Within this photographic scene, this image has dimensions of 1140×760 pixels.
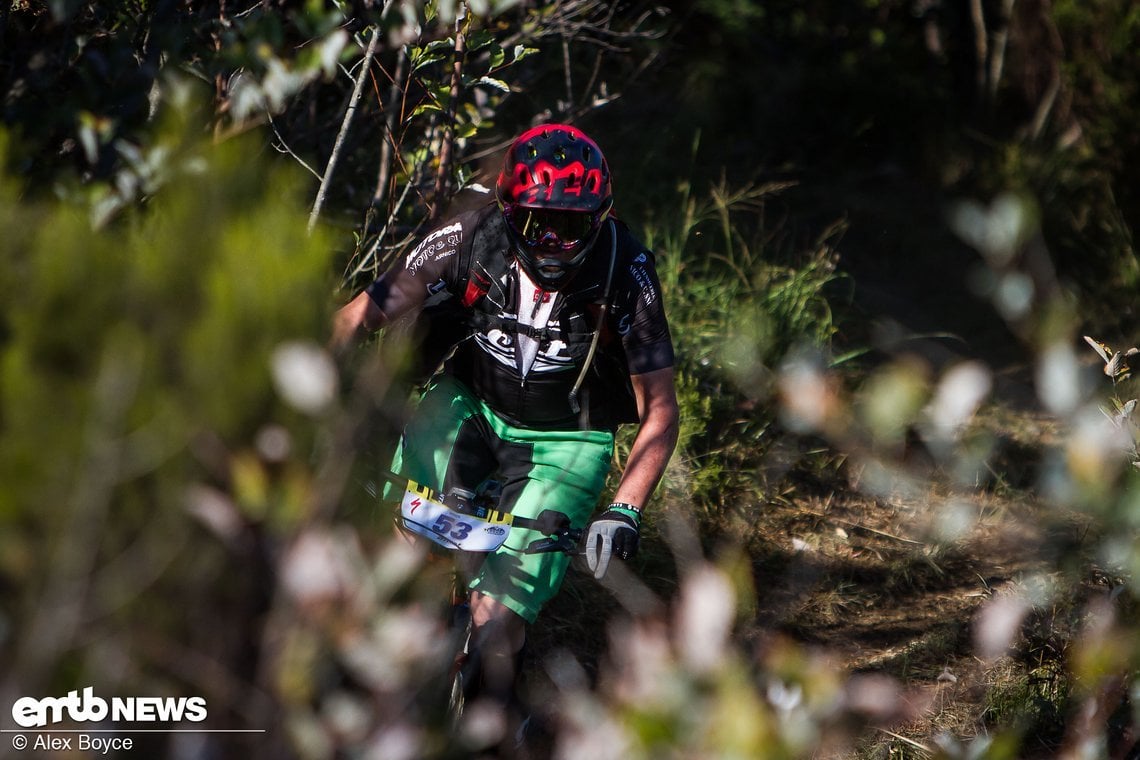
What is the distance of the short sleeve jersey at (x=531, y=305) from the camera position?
3.27 metres

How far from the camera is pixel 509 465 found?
3.41 metres

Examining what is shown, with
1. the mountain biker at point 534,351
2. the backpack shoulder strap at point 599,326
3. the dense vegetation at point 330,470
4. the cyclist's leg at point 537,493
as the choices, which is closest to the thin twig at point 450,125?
the dense vegetation at point 330,470

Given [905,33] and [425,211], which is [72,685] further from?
[905,33]

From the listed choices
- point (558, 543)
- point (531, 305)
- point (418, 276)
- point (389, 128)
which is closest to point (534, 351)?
point (531, 305)

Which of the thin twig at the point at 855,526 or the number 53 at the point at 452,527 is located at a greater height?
the number 53 at the point at 452,527

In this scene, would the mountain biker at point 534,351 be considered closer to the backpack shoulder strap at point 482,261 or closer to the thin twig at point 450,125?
the backpack shoulder strap at point 482,261

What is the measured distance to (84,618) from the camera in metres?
1.62

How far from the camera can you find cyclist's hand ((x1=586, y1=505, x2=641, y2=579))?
115 inches

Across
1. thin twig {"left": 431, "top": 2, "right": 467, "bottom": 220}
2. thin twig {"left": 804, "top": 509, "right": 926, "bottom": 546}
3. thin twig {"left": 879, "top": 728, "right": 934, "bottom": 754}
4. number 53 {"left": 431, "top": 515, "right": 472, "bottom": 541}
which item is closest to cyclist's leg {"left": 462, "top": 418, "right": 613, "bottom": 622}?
number 53 {"left": 431, "top": 515, "right": 472, "bottom": 541}

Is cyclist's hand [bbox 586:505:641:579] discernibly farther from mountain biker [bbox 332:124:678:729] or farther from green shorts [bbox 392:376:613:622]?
green shorts [bbox 392:376:613:622]

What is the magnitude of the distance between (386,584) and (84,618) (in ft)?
1.48

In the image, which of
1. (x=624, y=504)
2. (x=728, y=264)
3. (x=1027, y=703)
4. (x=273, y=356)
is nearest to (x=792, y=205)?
(x=728, y=264)

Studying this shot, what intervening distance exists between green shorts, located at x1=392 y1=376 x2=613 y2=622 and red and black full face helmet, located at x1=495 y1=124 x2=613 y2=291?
497 millimetres

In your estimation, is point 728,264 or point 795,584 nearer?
point 795,584
